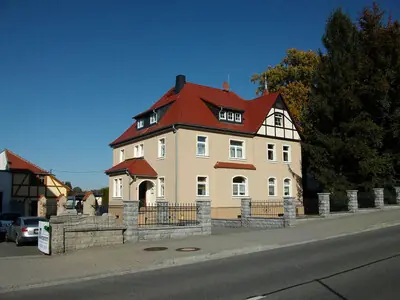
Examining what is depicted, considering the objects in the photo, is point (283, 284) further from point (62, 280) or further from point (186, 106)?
point (186, 106)

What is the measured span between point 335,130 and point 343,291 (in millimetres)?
28207

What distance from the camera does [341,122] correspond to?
33.5 m

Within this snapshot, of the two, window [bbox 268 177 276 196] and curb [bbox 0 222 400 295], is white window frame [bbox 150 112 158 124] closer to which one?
window [bbox 268 177 276 196]

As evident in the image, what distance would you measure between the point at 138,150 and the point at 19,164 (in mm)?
15765

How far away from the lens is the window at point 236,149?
32500 millimetres

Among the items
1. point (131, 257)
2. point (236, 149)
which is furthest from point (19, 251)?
point (236, 149)

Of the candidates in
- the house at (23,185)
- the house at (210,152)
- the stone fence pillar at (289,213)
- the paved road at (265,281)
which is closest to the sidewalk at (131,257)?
the paved road at (265,281)

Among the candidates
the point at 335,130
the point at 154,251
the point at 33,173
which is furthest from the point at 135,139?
the point at 154,251

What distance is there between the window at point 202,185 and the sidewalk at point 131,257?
11.3 meters

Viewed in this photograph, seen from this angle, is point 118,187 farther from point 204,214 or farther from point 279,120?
point 204,214

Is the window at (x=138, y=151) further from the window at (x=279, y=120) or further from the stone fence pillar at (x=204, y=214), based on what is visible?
the stone fence pillar at (x=204, y=214)

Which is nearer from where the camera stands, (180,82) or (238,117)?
(238,117)

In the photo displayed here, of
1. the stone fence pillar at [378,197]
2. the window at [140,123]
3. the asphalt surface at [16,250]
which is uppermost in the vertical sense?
the window at [140,123]

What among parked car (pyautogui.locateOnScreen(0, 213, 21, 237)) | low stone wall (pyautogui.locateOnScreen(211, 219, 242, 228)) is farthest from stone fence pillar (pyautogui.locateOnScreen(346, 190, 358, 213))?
parked car (pyautogui.locateOnScreen(0, 213, 21, 237))
